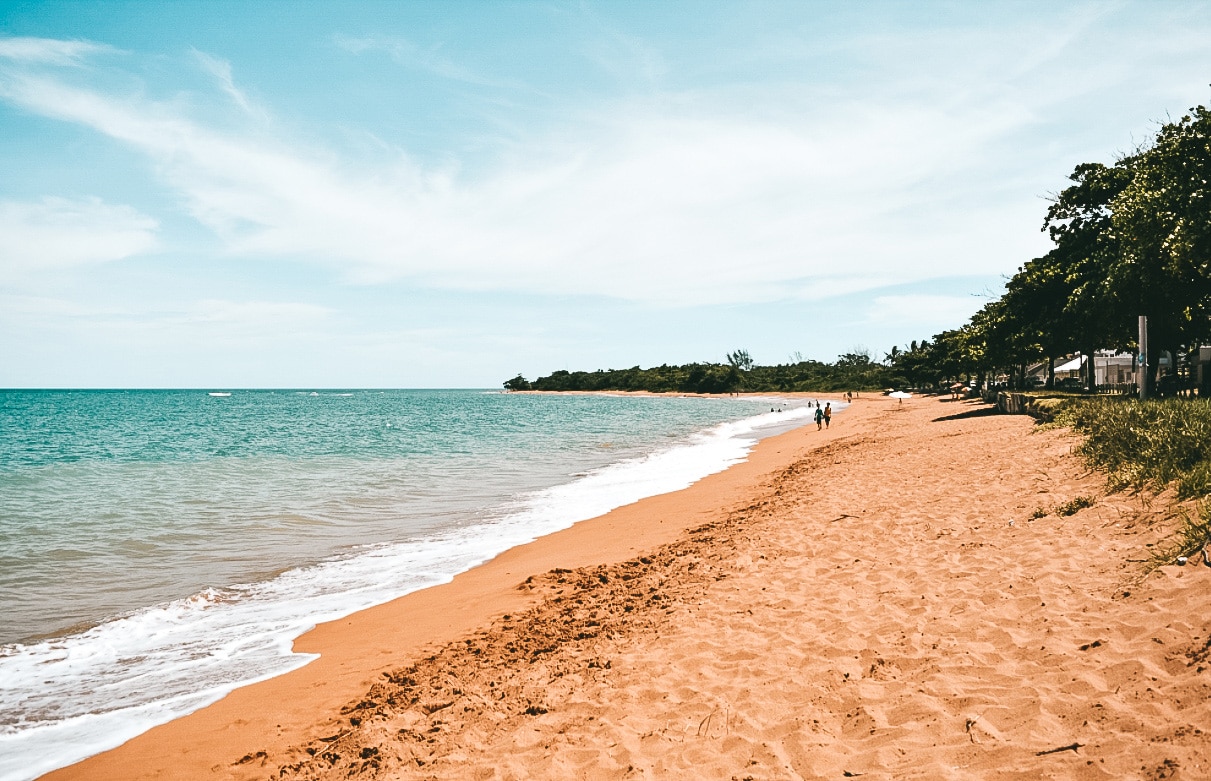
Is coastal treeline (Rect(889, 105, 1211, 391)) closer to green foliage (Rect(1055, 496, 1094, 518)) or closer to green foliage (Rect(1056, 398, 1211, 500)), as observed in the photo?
green foliage (Rect(1056, 398, 1211, 500))

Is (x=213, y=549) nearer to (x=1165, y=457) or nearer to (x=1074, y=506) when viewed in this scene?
(x=1074, y=506)

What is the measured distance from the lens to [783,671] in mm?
5387

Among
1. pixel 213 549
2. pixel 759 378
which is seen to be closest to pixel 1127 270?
pixel 213 549

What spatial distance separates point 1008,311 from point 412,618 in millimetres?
32780

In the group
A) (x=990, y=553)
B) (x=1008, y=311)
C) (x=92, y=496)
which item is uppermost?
(x=1008, y=311)

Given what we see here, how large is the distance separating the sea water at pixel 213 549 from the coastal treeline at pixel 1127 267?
45.2 ft

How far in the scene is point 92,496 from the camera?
19594 millimetres

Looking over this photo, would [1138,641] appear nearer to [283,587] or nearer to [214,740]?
[214,740]

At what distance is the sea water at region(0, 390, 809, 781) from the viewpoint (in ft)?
22.5

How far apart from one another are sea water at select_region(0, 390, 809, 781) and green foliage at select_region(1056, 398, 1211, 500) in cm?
947

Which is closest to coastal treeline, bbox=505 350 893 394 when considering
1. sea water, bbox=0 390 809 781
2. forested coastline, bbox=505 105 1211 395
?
forested coastline, bbox=505 105 1211 395

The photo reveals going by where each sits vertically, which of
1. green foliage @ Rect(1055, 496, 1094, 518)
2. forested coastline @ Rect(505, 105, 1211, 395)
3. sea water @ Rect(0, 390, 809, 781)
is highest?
forested coastline @ Rect(505, 105, 1211, 395)

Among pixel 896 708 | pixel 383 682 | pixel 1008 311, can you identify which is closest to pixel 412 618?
pixel 383 682

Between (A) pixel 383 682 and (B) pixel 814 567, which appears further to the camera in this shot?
(B) pixel 814 567
